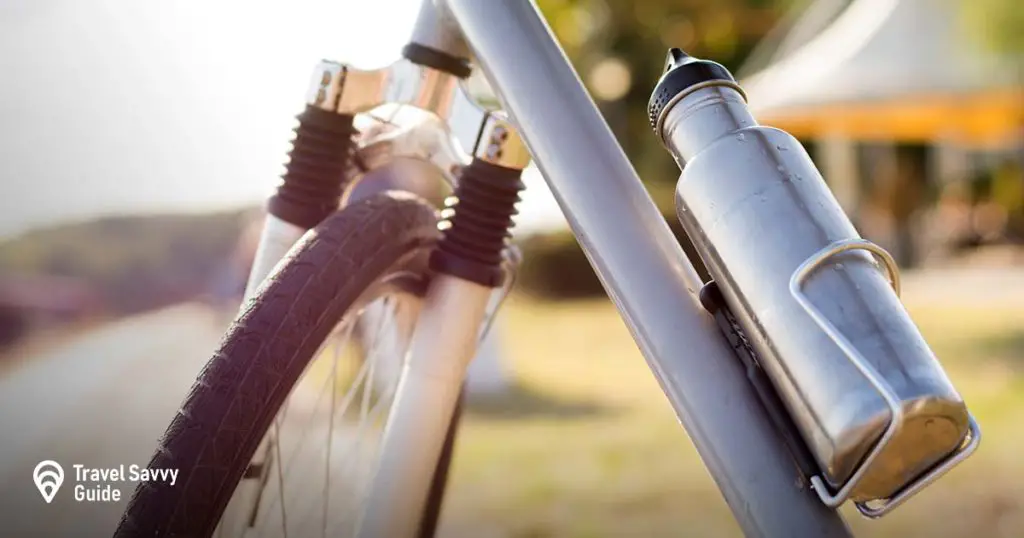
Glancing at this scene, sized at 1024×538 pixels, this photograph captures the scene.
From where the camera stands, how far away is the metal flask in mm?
808

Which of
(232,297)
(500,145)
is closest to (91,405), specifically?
(232,297)

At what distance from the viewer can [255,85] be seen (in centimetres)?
366

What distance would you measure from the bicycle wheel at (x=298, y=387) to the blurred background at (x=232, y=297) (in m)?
0.18

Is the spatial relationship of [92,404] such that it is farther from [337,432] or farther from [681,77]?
[681,77]

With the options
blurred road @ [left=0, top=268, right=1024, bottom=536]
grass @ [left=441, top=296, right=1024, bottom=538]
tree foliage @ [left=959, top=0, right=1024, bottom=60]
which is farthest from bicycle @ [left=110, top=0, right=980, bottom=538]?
tree foliage @ [left=959, top=0, right=1024, bottom=60]

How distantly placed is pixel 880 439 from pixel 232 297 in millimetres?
6378

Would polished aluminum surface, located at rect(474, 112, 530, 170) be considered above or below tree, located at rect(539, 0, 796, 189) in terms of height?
below

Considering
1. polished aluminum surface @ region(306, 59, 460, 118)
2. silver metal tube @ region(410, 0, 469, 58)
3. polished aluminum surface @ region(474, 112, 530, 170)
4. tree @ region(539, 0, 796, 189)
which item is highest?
tree @ region(539, 0, 796, 189)

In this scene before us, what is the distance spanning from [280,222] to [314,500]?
0.44m

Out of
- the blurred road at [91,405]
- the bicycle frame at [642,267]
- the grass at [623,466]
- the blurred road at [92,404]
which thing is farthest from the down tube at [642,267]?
the grass at [623,466]

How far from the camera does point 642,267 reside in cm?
90

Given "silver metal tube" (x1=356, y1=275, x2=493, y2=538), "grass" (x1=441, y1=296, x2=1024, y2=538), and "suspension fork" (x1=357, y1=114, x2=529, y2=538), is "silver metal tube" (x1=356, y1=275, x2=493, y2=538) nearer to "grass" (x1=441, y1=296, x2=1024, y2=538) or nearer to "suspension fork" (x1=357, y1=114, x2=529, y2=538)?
"suspension fork" (x1=357, y1=114, x2=529, y2=538)

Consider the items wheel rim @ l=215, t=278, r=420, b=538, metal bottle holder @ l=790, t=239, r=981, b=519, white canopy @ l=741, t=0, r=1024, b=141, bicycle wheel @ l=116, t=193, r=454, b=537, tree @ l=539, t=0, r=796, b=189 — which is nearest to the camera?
metal bottle holder @ l=790, t=239, r=981, b=519

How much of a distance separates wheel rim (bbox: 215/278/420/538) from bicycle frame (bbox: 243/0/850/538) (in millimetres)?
316
